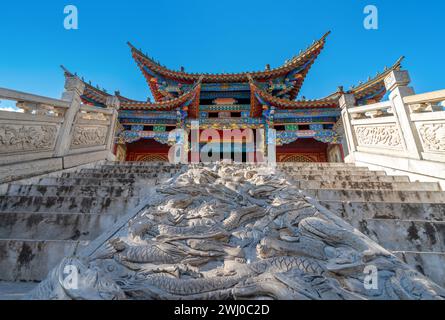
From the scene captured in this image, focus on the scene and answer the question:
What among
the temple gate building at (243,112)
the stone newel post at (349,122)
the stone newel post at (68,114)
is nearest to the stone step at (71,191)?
the stone newel post at (68,114)

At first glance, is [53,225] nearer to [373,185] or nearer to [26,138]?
[26,138]

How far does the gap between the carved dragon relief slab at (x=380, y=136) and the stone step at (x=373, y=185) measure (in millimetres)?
1305

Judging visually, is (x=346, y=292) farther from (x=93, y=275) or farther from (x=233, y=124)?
(x=233, y=124)

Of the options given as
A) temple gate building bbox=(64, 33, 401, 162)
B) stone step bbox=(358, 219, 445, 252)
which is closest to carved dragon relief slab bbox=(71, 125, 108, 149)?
temple gate building bbox=(64, 33, 401, 162)

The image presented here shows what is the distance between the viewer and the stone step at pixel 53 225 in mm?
2494

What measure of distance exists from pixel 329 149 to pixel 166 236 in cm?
1121

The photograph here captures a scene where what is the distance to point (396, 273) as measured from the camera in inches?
63.1

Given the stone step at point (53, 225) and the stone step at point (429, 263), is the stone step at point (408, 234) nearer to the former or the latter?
the stone step at point (429, 263)

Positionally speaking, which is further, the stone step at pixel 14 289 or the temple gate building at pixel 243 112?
the temple gate building at pixel 243 112

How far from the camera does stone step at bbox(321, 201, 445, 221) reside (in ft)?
9.05

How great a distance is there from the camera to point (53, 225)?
2562 millimetres

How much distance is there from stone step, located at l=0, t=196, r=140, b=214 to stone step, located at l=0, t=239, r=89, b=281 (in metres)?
0.90

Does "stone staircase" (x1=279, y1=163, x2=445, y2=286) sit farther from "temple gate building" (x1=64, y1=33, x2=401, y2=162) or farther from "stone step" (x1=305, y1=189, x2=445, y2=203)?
"temple gate building" (x1=64, y1=33, x2=401, y2=162)

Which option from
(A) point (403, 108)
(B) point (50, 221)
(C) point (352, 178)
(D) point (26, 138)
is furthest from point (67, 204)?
(A) point (403, 108)
